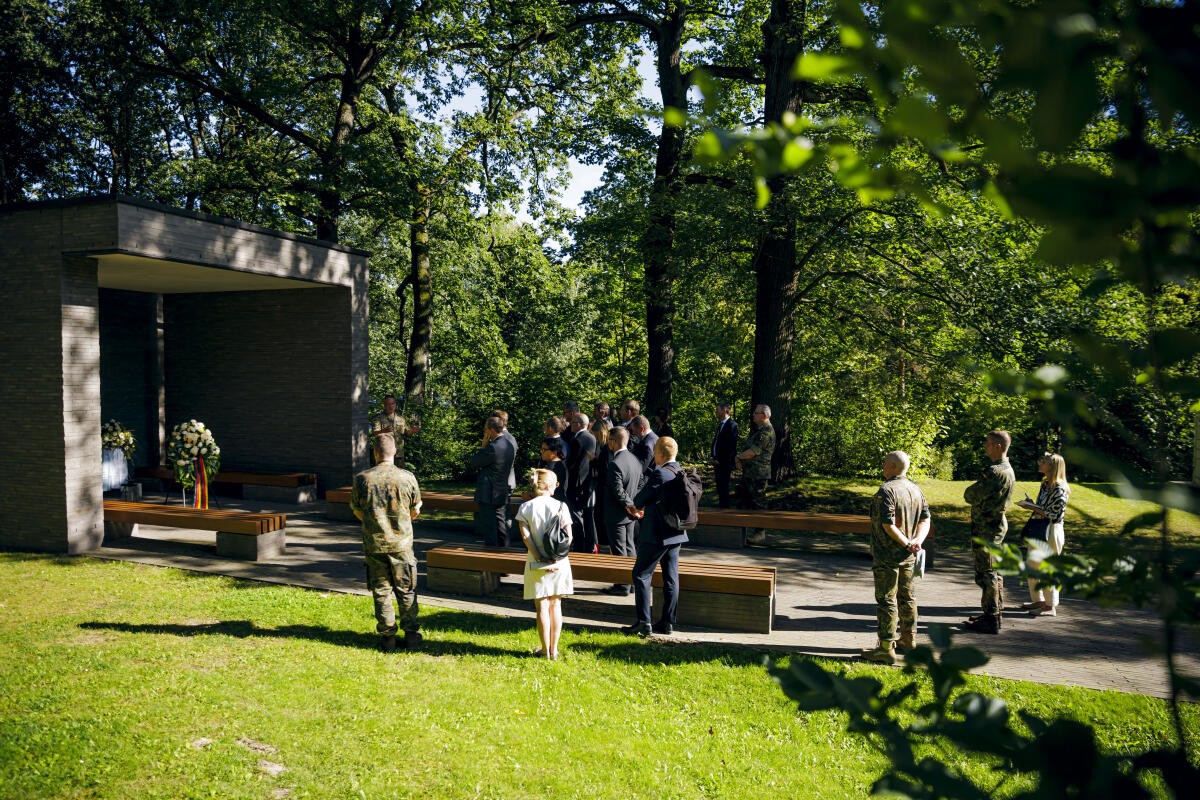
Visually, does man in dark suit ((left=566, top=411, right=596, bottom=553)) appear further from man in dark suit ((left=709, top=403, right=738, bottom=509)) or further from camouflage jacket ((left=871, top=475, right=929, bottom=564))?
camouflage jacket ((left=871, top=475, right=929, bottom=564))

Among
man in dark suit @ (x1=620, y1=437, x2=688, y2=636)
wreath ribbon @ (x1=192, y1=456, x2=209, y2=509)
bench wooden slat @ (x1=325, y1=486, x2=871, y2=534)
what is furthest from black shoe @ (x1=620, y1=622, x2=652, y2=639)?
wreath ribbon @ (x1=192, y1=456, x2=209, y2=509)

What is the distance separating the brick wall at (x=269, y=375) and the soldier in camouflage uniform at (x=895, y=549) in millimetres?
11083

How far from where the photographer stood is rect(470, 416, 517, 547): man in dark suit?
10375 mm

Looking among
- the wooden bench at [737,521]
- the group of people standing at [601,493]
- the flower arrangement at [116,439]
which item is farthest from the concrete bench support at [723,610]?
the flower arrangement at [116,439]

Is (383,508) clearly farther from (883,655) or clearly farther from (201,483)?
(201,483)

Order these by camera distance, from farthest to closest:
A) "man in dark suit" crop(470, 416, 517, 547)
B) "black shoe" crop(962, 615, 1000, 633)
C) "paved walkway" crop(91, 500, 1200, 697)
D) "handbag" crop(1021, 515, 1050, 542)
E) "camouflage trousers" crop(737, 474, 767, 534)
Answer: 1. "camouflage trousers" crop(737, 474, 767, 534)
2. "man in dark suit" crop(470, 416, 517, 547)
3. "handbag" crop(1021, 515, 1050, 542)
4. "black shoe" crop(962, 615, 1000, 633)
5. "paved walkway" crop(91, 500, 1200, 697)

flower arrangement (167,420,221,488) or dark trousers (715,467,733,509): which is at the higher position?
flower arrangement (167,420,221,488)

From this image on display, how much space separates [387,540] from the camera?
23.7 feet

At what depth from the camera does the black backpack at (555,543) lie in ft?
22.9

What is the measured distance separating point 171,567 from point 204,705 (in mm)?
4945

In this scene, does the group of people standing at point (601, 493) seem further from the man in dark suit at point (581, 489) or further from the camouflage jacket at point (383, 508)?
the camouflage jacket at point (383, 508)

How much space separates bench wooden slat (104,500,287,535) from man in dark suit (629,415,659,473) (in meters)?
5.17

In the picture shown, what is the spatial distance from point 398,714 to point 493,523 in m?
4.85

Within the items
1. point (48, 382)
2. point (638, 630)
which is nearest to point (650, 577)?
point (638, 630)
